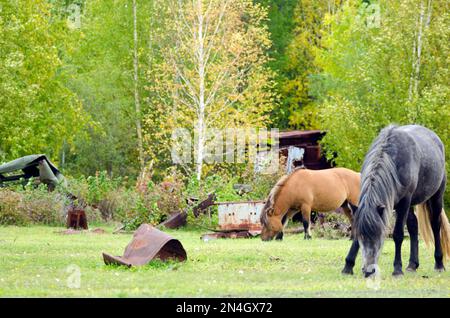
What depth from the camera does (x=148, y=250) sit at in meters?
14.2

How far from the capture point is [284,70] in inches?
2103

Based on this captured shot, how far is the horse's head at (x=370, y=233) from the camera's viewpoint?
1228 cm

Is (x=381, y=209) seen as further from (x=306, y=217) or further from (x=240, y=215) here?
(x=240, y=215)

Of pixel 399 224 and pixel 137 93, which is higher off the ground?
pixel 137 93

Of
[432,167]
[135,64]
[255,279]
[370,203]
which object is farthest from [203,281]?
[135,64]

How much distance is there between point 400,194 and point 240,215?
30.7 feet

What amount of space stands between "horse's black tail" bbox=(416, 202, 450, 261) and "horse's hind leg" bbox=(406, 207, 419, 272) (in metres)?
0.45

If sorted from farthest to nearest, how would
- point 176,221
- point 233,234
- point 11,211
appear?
point 11,211
point 176,221
point 233,234

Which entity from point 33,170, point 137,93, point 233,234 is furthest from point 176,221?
point 137,93

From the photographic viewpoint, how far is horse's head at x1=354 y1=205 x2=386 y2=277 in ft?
40.3

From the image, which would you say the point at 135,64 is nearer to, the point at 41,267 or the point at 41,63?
the point at 41,63

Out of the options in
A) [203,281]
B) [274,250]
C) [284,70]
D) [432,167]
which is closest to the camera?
[203,281]
